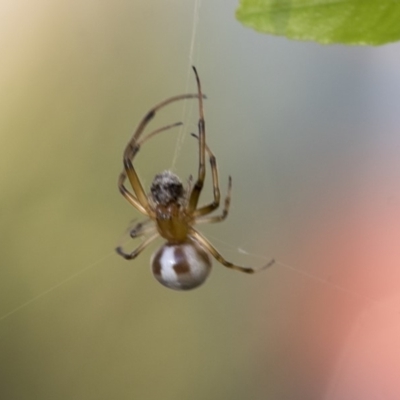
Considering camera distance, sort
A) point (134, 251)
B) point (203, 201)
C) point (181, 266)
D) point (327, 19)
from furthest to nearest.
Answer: point (203, 201) < point (134, 251) < point (181, 266) < point (327, 19)

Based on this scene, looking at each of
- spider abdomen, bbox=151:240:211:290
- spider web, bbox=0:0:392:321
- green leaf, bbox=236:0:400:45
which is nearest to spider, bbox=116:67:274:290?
spider abdomen, bbox=151:240:211:290

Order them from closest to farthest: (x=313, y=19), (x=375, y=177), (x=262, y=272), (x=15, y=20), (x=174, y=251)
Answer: (x=313, y=19) → (x=174, y=251) → (x=15, y=20) → (x=375, y=177) → (x=262, y=272)

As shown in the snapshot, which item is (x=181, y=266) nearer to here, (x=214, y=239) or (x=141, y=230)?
(x=141, y=230)

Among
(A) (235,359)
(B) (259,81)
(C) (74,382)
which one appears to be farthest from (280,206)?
(C) (74,382)

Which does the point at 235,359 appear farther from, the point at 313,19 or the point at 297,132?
the point at 313,19

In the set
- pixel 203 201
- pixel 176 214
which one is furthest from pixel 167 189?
pixel 203 201

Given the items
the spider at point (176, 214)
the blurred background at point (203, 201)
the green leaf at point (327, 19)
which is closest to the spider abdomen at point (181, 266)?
the spider at point (176, 214)
